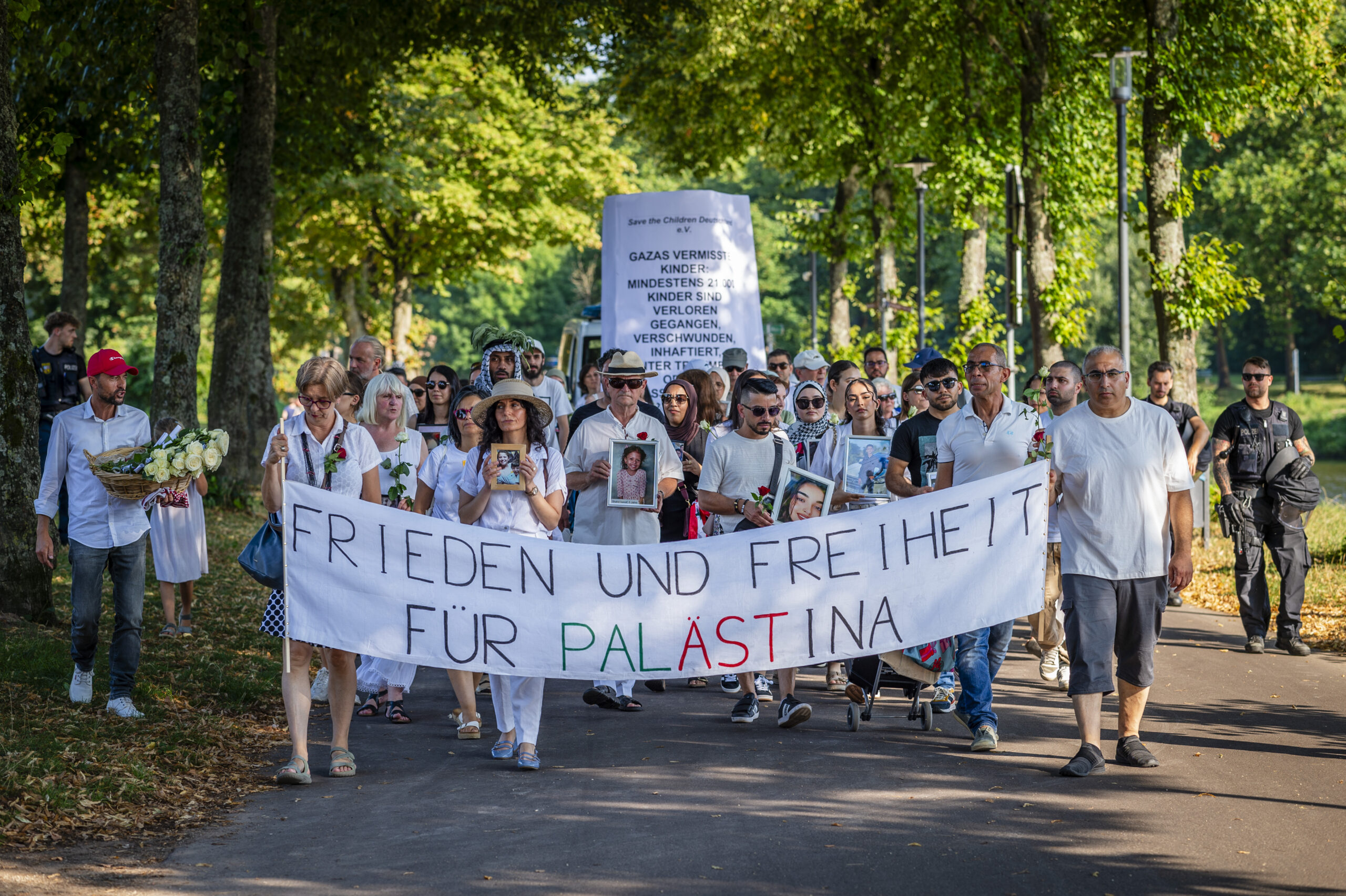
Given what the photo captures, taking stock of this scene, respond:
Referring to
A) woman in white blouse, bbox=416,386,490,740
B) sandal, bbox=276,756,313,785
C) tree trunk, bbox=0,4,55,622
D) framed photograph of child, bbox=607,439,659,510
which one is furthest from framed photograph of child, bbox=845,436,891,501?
tree trunk, bbox=0,4,55,622

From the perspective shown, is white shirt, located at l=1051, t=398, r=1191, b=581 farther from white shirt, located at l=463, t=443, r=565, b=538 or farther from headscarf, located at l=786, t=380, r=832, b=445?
white shirt, located at l=463, t=443, r=565, b=538

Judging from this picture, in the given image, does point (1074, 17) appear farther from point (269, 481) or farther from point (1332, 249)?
point (1332, 249)

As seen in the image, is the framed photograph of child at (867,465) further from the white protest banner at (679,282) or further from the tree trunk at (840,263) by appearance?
the tree trunk at (840,263)

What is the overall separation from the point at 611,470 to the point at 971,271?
2002 centimetres

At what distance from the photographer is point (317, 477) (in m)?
7.27

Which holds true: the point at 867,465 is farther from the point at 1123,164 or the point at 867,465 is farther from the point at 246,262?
the point at 246,262

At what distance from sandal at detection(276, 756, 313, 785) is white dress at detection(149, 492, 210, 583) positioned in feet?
13.7

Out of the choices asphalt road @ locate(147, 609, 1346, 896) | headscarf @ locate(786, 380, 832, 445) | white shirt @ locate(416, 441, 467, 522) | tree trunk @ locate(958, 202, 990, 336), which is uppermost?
tree trunk @ locate(958, 202, 990, 336)

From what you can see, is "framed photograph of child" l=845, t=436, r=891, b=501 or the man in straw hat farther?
"framed photograph of child" l=845, t=436, r=891, b=501

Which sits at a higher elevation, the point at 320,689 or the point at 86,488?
the point at 86,488

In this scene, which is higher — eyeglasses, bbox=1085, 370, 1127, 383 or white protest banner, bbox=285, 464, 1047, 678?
eyeglasses, bbox=1085, 370, 1127, 383

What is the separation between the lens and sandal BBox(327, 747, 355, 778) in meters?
7.22

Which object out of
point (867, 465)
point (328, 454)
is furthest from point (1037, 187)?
point (328, 454)

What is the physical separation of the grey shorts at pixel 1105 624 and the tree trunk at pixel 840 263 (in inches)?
927
